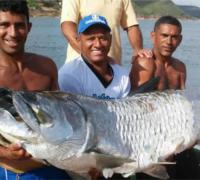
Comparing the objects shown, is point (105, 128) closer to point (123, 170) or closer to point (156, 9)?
point (123, 170)

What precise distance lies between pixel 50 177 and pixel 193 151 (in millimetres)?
2111

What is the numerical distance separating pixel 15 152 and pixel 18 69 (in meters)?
0.87

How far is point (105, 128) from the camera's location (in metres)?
3.43

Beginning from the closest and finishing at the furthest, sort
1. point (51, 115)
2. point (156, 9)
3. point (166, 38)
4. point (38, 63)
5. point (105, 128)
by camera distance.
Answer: point (51, 115) < point (105, 128) < point (38, 63) < point (166, 38) < point (156, 9)

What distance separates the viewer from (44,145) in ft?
10.3

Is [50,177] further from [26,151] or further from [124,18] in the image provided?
[124,18]

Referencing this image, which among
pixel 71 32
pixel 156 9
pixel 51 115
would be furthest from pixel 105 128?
pixel 156 9

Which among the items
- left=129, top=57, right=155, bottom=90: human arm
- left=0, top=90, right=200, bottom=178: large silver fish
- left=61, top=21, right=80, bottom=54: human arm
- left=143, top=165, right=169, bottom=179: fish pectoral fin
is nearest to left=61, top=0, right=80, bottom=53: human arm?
left=61, top=21, right=80, bottom=54: human arm

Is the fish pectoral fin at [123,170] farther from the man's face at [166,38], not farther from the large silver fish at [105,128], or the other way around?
the man's face at [166,38]

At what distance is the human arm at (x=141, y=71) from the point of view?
15.8ft

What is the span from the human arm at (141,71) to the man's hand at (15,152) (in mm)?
1688

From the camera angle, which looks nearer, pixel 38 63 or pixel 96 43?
pixel 38 63

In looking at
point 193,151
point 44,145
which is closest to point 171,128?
point 44,145

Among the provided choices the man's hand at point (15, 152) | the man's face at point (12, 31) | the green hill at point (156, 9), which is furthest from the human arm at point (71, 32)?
the green hill at point (156, 9)
